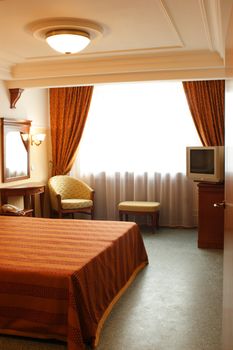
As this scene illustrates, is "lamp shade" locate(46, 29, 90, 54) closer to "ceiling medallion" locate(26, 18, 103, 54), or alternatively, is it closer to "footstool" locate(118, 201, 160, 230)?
"ceiling medallion" locate(26, 18, 103, 54)

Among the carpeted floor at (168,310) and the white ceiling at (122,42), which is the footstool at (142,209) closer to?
the carpeted floor at (168,310)

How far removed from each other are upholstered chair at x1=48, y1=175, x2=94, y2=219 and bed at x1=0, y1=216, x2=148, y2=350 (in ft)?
7.66

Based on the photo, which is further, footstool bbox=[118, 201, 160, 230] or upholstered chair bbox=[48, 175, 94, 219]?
upholstered chair bbox=[48, 175, 94, 219]

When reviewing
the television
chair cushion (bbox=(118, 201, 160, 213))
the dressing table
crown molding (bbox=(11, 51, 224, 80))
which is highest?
crown molding (bbox=(11, 51, 224, 80))

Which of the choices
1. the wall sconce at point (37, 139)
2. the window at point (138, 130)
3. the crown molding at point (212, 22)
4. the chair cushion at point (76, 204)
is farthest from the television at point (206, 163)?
the wall sconce at point (37, 139)

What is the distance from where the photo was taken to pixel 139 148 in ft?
21.4

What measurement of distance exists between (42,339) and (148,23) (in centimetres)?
275

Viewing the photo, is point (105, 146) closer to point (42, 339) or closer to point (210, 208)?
point (210, 208)

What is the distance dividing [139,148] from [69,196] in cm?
140

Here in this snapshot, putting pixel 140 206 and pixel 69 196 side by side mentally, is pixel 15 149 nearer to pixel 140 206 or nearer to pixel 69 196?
pixel 69 196

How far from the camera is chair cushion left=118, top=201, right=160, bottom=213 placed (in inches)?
236

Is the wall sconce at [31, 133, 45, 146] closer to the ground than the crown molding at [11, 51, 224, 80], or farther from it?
closer to the ground

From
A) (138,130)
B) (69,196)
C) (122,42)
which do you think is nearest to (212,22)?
(122,42)

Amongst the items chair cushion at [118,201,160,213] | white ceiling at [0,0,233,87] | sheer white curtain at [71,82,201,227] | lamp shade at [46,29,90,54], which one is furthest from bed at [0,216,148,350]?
sheer white curtain at [71,82,201,227]
